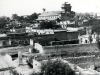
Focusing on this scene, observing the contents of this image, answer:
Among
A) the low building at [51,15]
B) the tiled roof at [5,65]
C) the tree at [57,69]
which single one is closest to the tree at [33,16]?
the low building at [51,15]

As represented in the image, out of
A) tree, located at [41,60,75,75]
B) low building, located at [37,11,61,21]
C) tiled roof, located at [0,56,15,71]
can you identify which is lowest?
tiled roof, located at [0,56,15,71]

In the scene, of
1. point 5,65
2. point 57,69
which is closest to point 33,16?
point 5,65

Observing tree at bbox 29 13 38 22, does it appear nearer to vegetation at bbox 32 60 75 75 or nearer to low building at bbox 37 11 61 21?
low building at bbox 37 11 61 21

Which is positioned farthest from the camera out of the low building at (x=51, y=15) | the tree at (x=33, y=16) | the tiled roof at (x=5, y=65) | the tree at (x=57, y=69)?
the tree at (x=33, y=16)

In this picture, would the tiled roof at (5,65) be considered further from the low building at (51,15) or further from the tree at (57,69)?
the low building at (51,15)

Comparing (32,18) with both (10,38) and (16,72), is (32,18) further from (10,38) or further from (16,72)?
(16,72)

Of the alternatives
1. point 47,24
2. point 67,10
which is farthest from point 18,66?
point 67,10

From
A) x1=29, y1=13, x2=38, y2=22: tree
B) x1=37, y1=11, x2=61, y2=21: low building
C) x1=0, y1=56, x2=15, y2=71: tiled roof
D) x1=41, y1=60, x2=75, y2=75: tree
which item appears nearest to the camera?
x1=41, y1=60, x2=75, y2=75: tree

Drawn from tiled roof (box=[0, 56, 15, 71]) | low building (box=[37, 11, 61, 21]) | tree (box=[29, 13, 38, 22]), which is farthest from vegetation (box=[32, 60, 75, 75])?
tree (box=[29, 13, 38, 22])

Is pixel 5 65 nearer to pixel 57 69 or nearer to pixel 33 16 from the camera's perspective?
pixel 57 69

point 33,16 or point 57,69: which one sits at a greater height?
point 33,16

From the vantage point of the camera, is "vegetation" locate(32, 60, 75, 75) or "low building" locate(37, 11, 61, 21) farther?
"low building" locate(37, 11, 61, 21)
